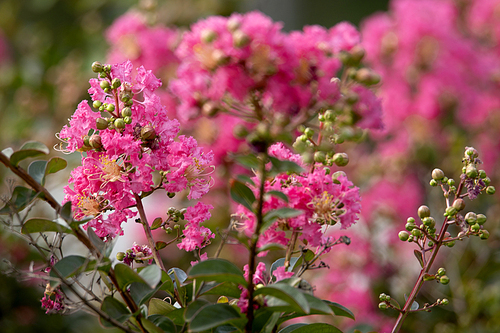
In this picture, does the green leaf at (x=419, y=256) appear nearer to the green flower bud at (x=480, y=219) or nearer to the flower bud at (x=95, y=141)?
the green flower bud at (x=480, y=219)

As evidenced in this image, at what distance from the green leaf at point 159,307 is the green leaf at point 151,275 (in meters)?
0.08

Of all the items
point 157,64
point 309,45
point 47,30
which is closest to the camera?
point 309,45

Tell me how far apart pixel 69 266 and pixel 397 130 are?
5.19ft

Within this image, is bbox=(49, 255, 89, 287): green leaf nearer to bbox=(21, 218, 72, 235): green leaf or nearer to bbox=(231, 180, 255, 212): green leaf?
bbox=(21, 218, 72, 235): green leaf

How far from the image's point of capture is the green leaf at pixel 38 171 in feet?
1.52

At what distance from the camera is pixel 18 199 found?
443mm

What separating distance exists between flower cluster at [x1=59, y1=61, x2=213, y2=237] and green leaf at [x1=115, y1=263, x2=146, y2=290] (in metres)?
0.06

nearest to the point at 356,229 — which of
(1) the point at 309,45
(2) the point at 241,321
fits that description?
(1) the point at 309,45

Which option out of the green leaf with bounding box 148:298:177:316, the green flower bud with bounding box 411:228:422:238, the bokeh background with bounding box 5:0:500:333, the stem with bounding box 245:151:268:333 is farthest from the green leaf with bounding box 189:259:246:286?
the bokeh background with bounding box 5:0:500:333

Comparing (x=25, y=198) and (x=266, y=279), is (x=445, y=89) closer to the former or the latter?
(x=266, y=279)

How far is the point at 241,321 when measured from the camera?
44 cm

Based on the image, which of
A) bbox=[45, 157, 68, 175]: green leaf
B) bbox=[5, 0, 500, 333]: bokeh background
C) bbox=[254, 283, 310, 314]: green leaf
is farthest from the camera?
bbox=[5, 0, 500, 333]: bokeh background

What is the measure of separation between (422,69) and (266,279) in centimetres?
145

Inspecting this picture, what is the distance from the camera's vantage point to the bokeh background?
1398 mm
